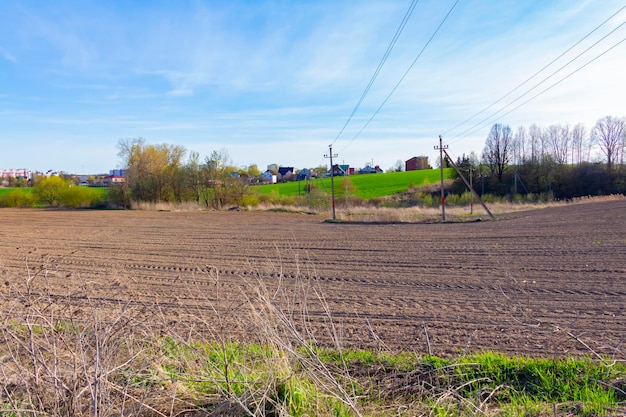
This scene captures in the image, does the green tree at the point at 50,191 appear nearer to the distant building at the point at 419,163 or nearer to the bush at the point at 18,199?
the bush at the point at 18,199

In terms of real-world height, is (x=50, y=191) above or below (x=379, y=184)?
above

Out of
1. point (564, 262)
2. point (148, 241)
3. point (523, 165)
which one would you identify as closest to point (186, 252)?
point (148, 241)

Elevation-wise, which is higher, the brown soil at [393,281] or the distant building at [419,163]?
the distant building at [419,163]

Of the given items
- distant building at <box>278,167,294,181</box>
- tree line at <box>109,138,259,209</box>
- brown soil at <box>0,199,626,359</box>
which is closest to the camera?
brown soil at <box>0,199,626,359</box>

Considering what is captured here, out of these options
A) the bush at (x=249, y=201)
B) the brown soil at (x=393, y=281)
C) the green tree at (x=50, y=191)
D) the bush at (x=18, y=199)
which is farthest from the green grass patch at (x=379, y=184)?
the brown soil at (x=393, y=281)

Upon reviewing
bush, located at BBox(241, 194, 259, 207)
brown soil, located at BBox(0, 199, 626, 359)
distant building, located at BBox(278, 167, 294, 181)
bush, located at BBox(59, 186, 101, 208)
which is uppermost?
distant building, located at BBox(278, 167, 294, 181)

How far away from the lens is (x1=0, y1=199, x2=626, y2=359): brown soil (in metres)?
6.30

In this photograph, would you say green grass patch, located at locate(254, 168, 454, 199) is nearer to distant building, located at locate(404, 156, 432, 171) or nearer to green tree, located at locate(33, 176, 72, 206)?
distant building, located at locate(404, 156, 432, 171)

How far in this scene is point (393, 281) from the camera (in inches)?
434

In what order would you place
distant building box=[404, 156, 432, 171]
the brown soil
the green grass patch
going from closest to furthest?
the brown soil → the green grass patch → distant building box=[404, 156, 432, 171]

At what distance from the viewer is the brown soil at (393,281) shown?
20.7 ft

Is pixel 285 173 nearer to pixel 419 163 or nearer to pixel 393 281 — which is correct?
pixel 419 163

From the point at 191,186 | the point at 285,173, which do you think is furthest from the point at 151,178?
the point at 285,173

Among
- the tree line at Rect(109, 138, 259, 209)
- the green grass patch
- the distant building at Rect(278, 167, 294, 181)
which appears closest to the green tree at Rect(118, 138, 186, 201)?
the tree line at Rect(109, 138, 259, 209)
